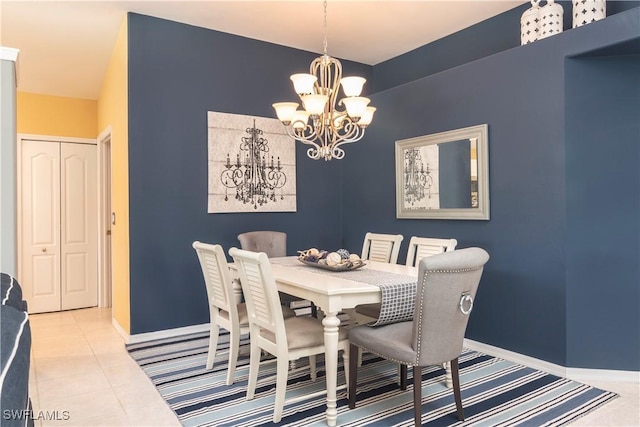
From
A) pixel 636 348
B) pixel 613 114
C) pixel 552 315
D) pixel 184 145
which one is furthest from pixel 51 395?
pixel 613 114

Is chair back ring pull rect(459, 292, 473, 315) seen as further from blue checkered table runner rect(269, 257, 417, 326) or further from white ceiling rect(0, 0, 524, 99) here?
white ceiling rect(0, 0, 524, 99)

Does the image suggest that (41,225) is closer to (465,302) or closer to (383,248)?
(383,248)

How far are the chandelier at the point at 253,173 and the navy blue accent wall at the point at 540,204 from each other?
69.1 inches

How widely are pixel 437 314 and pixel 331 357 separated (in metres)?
0.61

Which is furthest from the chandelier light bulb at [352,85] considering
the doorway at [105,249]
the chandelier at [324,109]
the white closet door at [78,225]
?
the white closet door at [78,225]

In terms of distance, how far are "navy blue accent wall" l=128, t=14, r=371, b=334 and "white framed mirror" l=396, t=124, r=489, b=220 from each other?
4.70ft

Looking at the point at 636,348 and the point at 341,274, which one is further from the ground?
the point at 341,274

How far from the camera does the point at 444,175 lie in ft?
13.3

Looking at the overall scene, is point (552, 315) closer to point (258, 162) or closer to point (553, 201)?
point (553, 201)

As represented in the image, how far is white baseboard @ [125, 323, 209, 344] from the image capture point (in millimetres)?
3990

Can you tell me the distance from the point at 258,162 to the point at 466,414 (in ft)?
10.2

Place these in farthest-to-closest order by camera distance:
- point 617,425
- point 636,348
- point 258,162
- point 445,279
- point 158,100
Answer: point 258,162
point 158,100
point 636,348
point 617,425
point 445,279

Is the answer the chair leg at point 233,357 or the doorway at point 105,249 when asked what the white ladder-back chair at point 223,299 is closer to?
the chair leg at point 233,357

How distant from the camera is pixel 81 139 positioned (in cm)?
576
